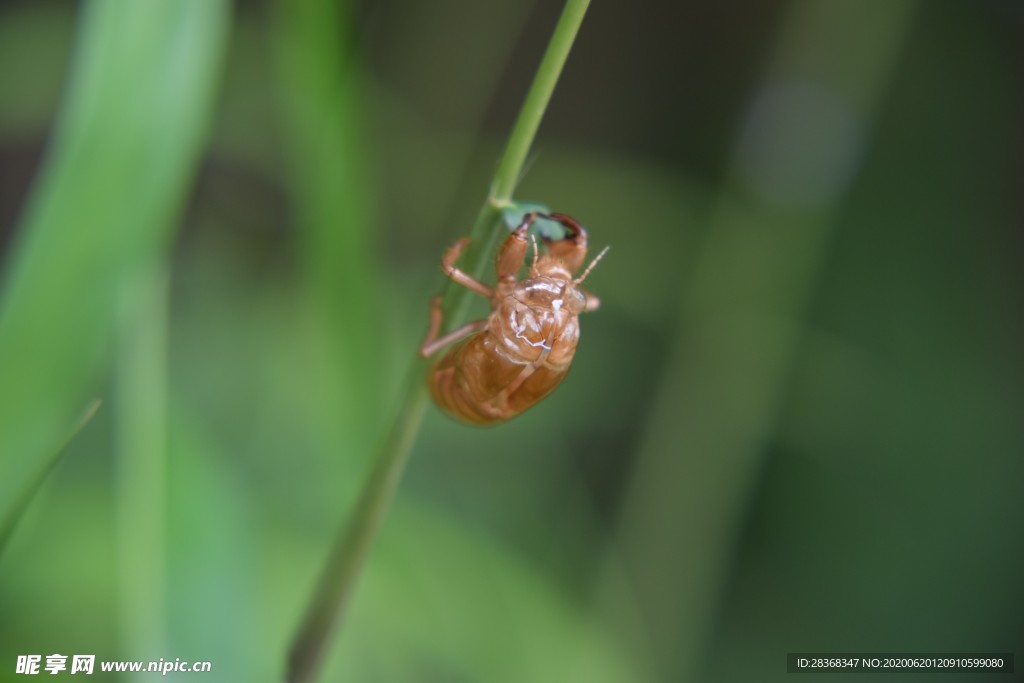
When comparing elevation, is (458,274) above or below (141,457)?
above

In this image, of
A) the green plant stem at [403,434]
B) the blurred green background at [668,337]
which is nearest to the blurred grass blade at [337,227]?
the green plant stem at [403,434]

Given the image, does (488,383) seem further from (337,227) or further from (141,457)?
(141,457)

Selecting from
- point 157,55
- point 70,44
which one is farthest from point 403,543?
point 70,44

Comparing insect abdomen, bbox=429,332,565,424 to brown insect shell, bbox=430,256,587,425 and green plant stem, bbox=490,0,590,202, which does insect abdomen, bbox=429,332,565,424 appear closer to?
brown insect shell, bbox=430,256,587,425

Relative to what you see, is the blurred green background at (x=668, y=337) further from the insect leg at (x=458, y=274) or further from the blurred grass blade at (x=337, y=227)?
the insect leg at (x=458, y=274)

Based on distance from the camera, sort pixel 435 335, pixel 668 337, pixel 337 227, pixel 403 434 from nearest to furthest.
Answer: pixel 403 434 → pixel 435 335 → pixel 337 227 → pixel 668 337

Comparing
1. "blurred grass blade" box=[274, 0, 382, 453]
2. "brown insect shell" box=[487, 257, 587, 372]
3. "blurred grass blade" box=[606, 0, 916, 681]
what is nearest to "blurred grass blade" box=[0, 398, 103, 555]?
"blurred grass blade" box=[274, 0, 382, 453]

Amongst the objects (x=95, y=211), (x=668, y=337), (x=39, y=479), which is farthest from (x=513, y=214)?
(x=668, y=337)
